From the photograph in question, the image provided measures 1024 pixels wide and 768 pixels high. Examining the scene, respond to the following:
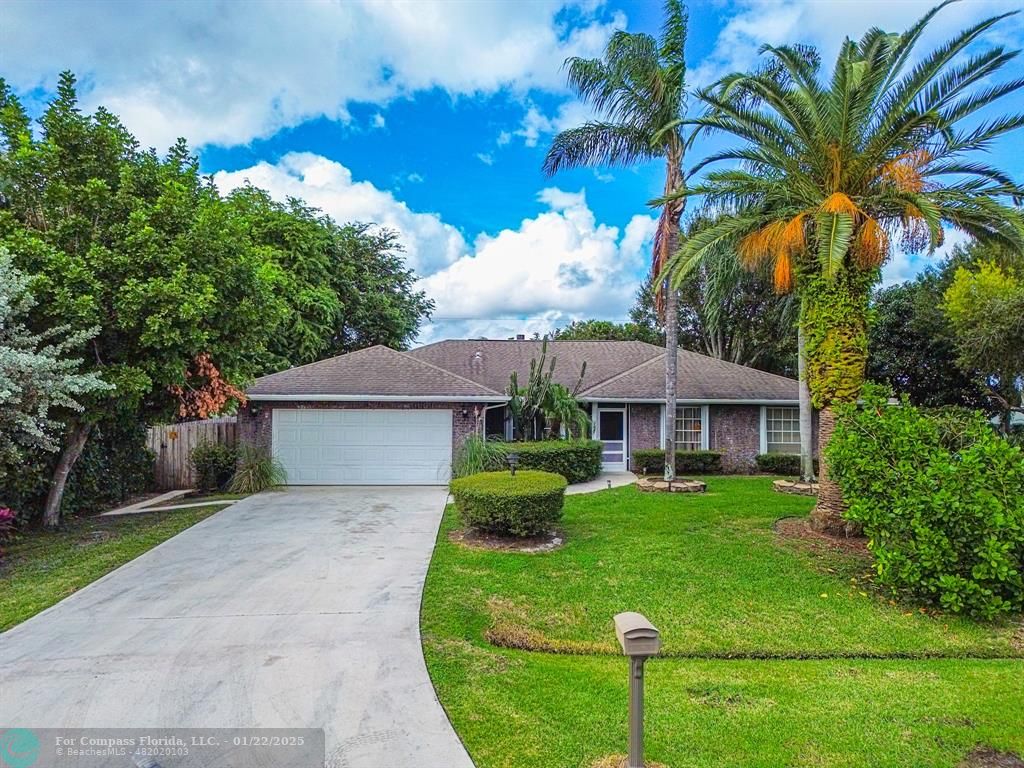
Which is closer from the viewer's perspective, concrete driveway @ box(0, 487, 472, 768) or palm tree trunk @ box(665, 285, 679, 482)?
concrete driveway @ box(0, 487, 472, 768)

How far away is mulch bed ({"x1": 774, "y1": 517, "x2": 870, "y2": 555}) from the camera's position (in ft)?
26.6

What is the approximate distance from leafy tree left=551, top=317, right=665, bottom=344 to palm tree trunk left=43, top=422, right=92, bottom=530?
83.4ft

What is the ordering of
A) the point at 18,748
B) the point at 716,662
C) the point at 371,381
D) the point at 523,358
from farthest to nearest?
the point at 523,358 < the point at 371,381 < the point at 716,662 < the point at 18,748

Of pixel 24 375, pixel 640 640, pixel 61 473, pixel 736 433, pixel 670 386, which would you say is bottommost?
pixel 640 640

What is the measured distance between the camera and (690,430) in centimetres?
1773

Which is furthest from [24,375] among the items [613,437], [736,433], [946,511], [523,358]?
[736,433]

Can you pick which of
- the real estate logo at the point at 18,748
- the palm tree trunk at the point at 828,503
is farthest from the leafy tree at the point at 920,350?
the real estate logo at the point at 18,748

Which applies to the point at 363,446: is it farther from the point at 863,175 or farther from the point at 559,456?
the point at 863,175

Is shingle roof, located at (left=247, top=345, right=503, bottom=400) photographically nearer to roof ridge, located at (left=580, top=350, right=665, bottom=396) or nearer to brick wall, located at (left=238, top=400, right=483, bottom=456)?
brick wall, located at (left=238, top=400, right=483, bottom=456)

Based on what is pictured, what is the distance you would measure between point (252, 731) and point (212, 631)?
204 cm

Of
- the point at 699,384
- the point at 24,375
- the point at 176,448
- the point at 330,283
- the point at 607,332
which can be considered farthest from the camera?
the point at 607,332

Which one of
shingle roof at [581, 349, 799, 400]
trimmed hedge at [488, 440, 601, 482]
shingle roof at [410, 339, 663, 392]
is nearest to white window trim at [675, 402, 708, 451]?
shingle roof at [581, 349, 799, 400]

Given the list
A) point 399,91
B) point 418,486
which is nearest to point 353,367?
point 418,486

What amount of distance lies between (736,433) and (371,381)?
1127 cm
